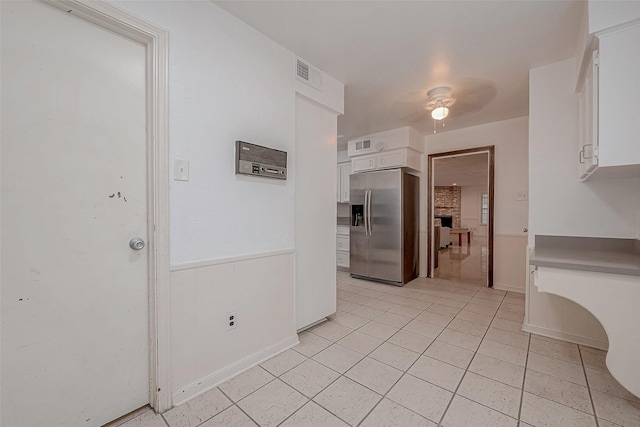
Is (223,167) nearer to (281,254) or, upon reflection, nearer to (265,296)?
(281,254)

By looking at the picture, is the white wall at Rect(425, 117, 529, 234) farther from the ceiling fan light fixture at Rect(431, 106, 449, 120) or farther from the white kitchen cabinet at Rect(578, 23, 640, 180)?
the white kitchen cabinet at Rect(578, 23, 640, 180)

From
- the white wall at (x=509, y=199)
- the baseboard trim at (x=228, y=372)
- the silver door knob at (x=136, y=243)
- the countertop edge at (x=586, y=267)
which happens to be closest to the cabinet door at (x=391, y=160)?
the white wall at (x=509, y=199)

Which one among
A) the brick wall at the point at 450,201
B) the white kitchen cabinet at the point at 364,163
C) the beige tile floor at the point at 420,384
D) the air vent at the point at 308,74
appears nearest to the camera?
the beige tile floor at the point at 420,384

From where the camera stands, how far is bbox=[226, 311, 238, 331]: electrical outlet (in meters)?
1.76

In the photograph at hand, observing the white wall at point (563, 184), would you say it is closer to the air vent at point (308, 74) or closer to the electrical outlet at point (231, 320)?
the air vent at point (308, 74)

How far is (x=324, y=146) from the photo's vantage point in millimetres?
2621

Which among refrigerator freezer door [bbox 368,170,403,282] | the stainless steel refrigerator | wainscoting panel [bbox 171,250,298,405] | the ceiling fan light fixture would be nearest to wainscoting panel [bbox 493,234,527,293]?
the stainless steel refrigerator

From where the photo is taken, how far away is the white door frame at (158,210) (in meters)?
1.44

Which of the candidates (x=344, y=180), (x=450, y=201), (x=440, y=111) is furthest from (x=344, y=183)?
(x=450, y=201)

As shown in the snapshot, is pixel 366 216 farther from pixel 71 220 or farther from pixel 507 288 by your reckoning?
pixel 71 220

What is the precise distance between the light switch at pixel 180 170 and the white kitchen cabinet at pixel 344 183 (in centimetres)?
391

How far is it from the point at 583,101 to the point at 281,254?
2.74 m

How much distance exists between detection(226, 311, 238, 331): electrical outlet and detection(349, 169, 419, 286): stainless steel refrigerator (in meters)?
2.81

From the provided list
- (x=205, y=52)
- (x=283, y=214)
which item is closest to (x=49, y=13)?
(x=205, y=52)
